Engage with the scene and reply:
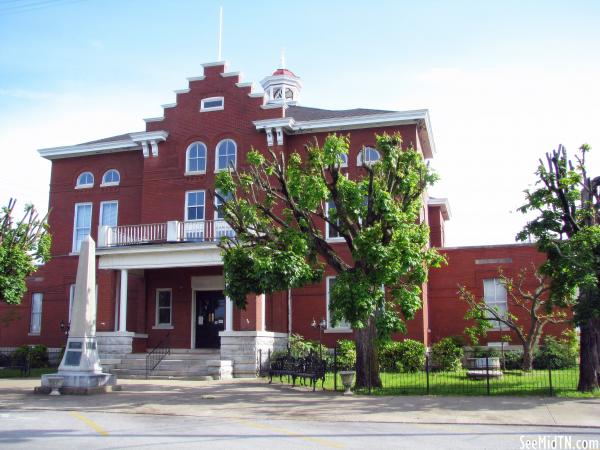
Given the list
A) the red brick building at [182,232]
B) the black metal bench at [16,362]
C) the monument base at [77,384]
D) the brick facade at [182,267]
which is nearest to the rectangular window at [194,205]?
the red brick building at [182,232]

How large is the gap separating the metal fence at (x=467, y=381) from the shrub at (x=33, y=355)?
1103 centimetres

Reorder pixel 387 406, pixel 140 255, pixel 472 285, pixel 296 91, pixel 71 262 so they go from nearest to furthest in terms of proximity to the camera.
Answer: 1. pixel 387 406
2. pixel 140 255
3. pixel 472 285
4. pixel 71 262
5. pixel 296 91

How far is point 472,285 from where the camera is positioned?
88.7 ft

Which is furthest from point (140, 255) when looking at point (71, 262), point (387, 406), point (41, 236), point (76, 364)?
point (387, 406)

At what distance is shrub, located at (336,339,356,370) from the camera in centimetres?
2317

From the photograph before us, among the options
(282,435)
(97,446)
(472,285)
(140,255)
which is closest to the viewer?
(97,446)

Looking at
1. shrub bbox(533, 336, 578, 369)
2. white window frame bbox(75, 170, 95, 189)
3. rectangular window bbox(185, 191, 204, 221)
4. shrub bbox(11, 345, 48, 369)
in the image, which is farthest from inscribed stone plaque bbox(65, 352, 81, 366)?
shrub bbox(533, 336, 578, 369)

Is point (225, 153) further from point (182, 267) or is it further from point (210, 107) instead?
point (182, 267)

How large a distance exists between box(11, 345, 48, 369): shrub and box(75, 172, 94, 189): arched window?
757 cm

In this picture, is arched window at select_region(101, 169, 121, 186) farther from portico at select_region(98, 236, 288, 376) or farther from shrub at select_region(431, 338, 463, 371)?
shrub at select_region(431, 338, 463, 371)

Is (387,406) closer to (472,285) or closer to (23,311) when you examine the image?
(472,285)

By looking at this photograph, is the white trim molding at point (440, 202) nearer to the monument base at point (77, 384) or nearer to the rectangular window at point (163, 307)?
the rectangular window at point (163, 307)

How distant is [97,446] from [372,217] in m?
10.1

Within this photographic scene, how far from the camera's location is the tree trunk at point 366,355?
17453mm
